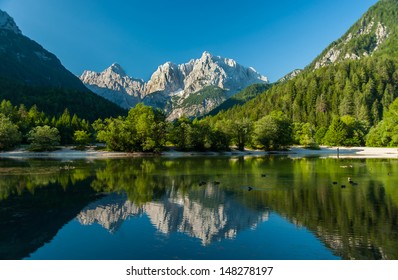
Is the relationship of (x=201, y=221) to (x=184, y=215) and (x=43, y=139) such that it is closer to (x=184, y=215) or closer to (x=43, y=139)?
(x=184, y=215)

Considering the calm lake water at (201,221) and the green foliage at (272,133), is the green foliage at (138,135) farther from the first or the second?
the calm lake water at (201,221)

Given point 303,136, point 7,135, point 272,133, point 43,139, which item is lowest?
point 43,139

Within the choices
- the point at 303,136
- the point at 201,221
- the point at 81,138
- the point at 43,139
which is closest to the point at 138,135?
the point at 81,138

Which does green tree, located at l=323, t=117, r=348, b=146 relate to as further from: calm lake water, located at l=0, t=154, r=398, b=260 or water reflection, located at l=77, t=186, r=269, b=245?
water reflection, located at l=77, t=186, r=269, b=245

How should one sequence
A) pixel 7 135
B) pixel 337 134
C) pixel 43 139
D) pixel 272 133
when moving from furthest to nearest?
pixel 337 134 → pixel 272 133 → pixel 43 139 → pixel 7 135

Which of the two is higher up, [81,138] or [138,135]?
[138,135]

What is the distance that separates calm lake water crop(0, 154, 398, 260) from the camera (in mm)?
20859

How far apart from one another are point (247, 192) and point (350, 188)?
13627mm

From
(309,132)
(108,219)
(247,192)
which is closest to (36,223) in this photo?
(108,219)

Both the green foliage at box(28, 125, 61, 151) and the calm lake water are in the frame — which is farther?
the green foliage at box(28, 125, 61, 151)

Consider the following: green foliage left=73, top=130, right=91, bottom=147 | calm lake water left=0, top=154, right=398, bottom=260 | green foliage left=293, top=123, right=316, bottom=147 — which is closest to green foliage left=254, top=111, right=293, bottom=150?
green foliage left=293, top=123, right=316, bottom=147

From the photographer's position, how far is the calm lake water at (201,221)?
68.4 ft

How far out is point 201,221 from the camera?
2838 cm

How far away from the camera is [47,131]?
435 ft
